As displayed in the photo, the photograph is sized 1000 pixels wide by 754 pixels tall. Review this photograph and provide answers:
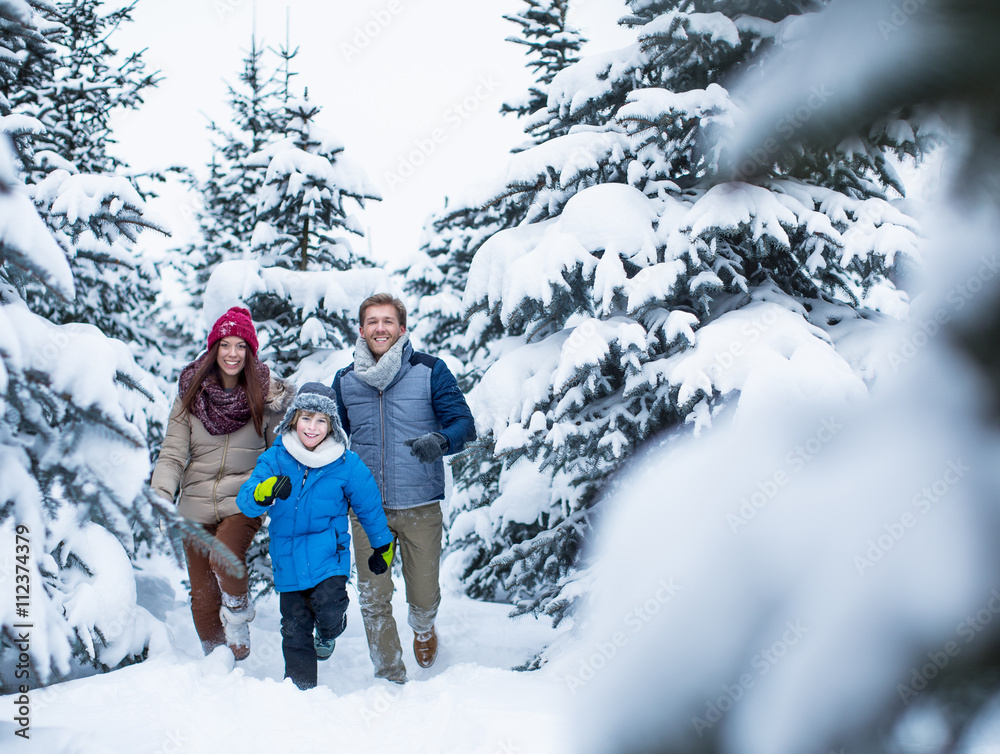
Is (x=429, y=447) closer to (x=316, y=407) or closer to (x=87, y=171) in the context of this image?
(x=316, y=407)

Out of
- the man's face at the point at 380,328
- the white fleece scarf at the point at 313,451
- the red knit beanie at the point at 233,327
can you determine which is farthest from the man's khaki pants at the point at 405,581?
the red knit beanie at the point at 233,327

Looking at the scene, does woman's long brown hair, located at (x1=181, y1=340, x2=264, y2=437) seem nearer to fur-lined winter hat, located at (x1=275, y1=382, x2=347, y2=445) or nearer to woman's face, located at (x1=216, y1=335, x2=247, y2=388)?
woman's face, located at (x1=216, y1=335, x2=247, y2=388)

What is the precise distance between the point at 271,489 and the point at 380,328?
1.46 metres

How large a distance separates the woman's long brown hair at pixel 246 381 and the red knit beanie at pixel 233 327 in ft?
0.20

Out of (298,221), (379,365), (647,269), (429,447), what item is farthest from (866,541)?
(298,221)

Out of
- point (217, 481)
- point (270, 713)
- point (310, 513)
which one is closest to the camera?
point (270, 713)

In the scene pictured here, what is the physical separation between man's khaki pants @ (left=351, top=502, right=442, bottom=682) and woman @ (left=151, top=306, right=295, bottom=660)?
0.84 m

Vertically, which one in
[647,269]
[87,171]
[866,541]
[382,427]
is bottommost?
[382,427]

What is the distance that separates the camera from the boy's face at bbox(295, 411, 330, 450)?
161 inches

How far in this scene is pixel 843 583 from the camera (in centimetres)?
77

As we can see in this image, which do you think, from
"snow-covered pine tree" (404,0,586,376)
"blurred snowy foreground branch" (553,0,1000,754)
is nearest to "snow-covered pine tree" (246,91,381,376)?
"snow-covered pine tree" (404,0,586,376)

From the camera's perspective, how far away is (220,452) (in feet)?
14.8

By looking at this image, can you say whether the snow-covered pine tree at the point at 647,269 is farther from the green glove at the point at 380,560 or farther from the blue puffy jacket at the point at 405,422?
the green glove at the point at 380,560

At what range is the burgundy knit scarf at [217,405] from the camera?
4488 mm
